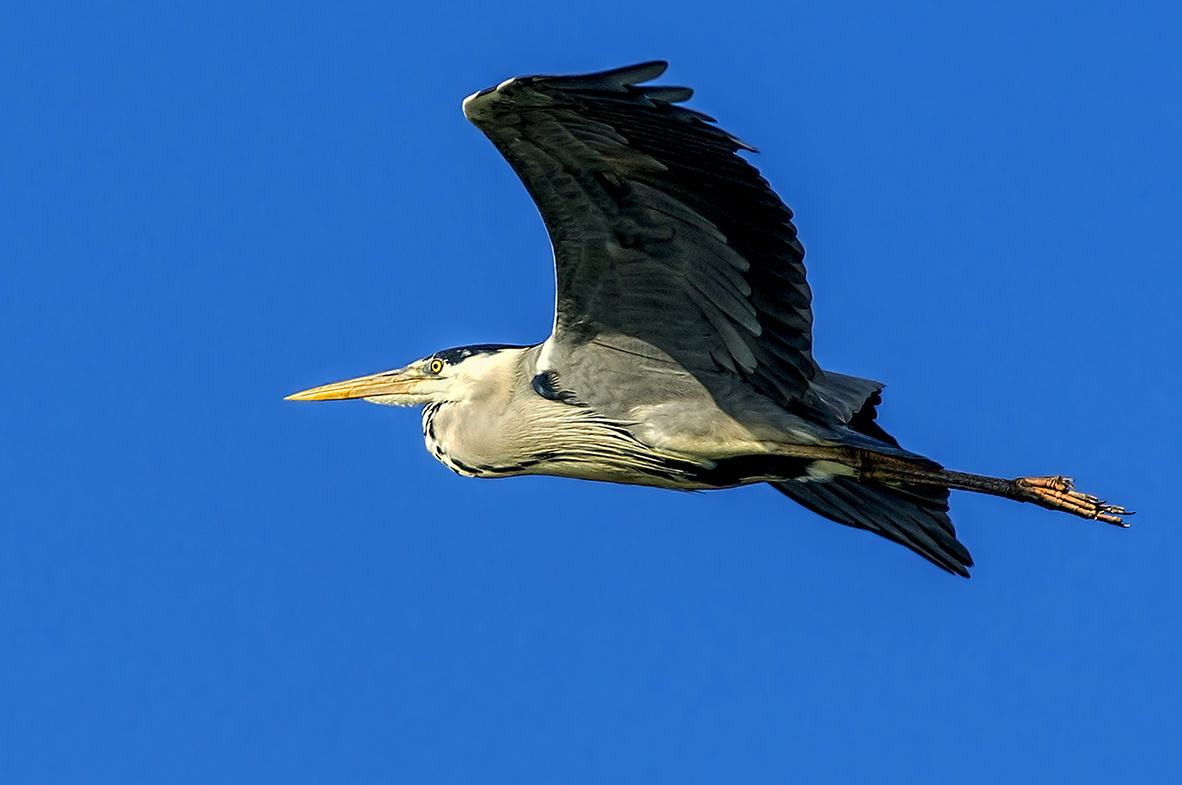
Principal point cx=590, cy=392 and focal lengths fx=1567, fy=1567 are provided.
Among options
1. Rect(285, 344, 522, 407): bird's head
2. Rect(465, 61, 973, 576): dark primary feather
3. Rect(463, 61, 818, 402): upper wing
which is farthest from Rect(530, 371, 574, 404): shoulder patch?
Rect(285, 344, 522, 407): bird's head

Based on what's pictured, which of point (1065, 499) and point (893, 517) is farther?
point (893, 517)

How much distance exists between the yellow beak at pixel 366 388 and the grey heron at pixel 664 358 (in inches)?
0.7

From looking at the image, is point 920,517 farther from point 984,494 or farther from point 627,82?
point 627,82

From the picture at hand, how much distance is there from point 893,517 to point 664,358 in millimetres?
1607

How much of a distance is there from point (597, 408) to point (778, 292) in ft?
3.48

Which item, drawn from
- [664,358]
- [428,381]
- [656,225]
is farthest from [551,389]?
[656,225]

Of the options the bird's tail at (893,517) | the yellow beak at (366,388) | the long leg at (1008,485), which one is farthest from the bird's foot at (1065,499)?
the yellow beak at (366,388)

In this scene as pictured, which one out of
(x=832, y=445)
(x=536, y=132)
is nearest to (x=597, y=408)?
(x=832, y=445)

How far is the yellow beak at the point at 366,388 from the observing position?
800 cm

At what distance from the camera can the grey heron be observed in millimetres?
5797

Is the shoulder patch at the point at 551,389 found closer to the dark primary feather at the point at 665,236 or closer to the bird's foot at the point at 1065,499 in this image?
the dark primary feather at the point at 665,236

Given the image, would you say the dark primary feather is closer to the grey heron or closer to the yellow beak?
the grey heron

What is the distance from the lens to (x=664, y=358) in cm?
691

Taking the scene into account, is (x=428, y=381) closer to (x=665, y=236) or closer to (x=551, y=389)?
(x=551, y=389)
